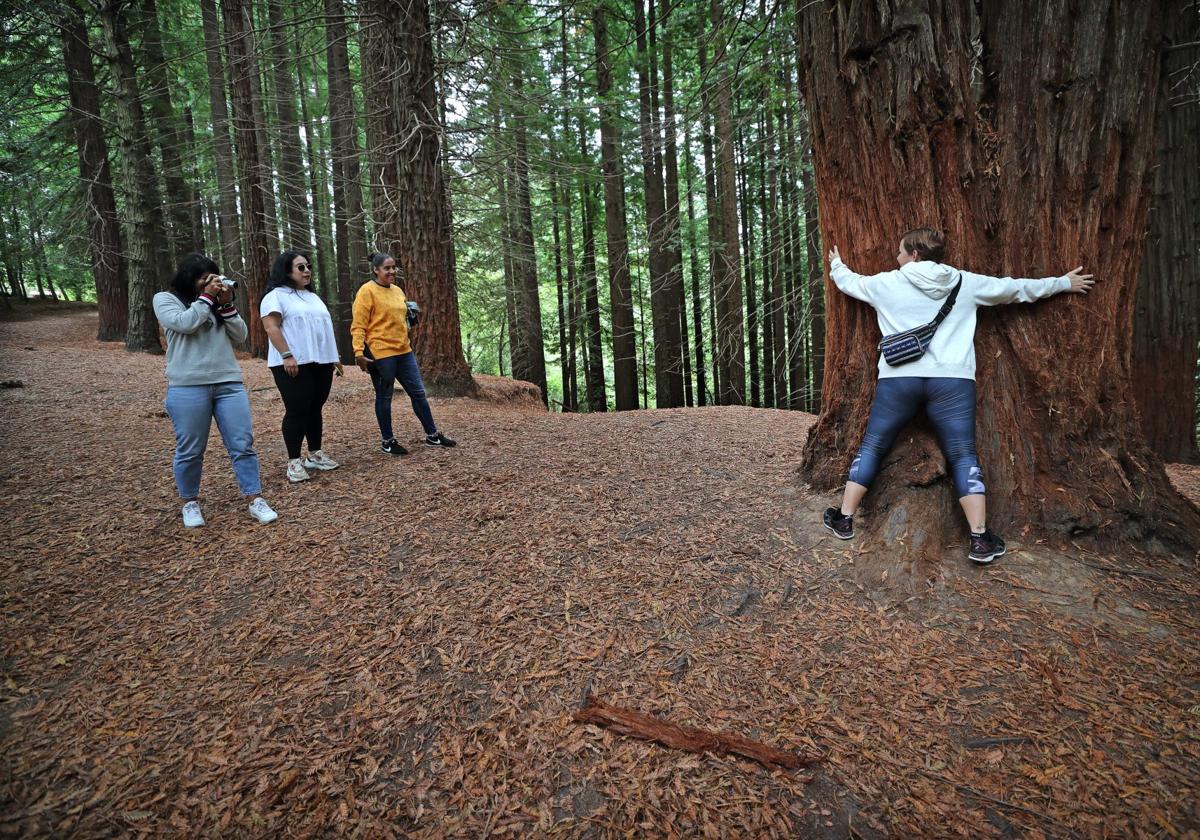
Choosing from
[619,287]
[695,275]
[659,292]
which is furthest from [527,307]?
[695,275]

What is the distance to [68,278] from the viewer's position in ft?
79.2

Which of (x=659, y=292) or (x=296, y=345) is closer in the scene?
(x=296, y=345)

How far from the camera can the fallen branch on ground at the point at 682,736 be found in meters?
2.01

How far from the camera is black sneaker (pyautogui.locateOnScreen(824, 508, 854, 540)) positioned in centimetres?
323

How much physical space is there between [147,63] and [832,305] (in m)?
17.3

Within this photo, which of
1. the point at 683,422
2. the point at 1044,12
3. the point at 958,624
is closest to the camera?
the point at 958,624

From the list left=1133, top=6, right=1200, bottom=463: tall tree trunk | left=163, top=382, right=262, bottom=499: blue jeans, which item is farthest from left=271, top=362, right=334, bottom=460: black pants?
left=1133, top=6, right=1200, bottom=463: tall tree trunk

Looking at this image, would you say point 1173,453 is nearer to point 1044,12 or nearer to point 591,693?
point 1044,12

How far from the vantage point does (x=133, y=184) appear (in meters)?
10.7

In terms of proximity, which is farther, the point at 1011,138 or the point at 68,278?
the point at 68,278

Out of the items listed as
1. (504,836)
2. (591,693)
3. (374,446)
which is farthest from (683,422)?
(504,836)

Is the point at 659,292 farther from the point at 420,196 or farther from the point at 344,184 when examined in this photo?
the point at 344,184

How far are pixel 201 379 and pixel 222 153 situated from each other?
12432 millimetres

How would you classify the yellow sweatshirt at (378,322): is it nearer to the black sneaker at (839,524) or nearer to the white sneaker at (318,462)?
the white sneaker at (318,462)
